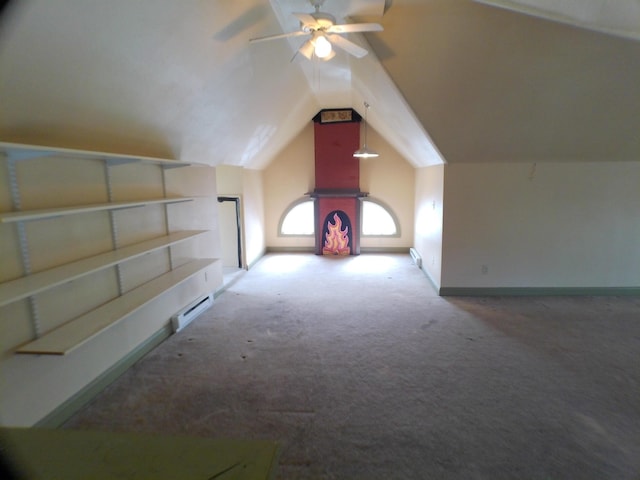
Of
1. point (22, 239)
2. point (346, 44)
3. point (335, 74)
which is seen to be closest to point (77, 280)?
point (22, 239)

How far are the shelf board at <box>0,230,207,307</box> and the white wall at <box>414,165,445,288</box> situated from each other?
11.7 feet

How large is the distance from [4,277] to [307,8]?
10.1 feet

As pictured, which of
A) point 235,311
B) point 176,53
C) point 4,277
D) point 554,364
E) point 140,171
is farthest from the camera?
point 235,311

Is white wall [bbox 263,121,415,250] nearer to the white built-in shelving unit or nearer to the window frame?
the window frame

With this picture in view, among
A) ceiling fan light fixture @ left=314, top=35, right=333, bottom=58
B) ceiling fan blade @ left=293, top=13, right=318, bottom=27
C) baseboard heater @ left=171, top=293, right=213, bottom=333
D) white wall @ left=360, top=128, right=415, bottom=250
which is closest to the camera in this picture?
ceiling fan blade @ left=293, top=13, right=318, bottom=27

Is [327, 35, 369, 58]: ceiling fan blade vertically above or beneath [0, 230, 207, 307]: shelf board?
above

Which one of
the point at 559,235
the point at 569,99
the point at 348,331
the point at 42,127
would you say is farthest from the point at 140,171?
the point at 559,235

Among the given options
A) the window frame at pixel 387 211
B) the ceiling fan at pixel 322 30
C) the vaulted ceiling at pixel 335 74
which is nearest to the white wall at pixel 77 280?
the vaulted ceiling at pixel 335 74

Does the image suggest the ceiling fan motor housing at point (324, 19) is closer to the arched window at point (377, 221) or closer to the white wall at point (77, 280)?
the white wall at point (77, 280)

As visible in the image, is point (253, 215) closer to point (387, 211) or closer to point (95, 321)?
point (387, 211)

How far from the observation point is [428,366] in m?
2.82

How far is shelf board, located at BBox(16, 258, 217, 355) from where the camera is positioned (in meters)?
1.92

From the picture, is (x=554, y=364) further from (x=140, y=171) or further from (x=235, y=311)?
(x=140, y=171)

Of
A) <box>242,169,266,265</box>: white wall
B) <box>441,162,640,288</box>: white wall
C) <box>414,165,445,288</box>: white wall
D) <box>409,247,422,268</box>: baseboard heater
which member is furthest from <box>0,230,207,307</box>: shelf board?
<box>409,247,422,268</box>: baseboard heater
